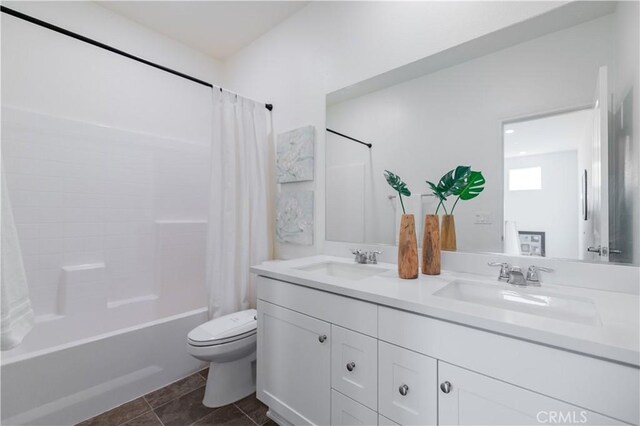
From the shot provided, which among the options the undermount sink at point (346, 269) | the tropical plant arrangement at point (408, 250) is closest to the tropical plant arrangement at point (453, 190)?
the tropical plant arrangement at point (408, 250)

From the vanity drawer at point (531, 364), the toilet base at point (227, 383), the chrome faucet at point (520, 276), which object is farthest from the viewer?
the toilet base at point (227, 383)

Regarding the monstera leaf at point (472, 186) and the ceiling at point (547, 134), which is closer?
the ceiling at point (547, 134)

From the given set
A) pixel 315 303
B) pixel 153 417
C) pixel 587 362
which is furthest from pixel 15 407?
pixel 587 362

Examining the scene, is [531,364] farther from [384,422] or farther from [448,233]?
[448,233]

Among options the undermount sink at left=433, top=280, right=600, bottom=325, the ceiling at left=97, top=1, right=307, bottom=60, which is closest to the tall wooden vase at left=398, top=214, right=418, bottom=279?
the undermount sink at left=433, top=280, right=600, bottom=325

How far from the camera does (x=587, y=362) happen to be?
0.61 meters

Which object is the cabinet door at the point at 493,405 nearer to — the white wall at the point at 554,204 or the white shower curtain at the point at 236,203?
the white wall at the point at 554,204

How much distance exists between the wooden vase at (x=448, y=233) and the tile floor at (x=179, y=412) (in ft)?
4.23

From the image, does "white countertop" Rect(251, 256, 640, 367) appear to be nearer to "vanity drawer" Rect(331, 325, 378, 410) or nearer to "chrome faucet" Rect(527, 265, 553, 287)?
"chrome faucet" Rect(527, 265, 553, 287)

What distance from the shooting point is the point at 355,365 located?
1023mm

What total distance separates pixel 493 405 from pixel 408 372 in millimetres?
237

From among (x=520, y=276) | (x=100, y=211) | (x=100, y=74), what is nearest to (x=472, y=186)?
(x=520, y=276)

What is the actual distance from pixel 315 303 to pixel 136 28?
266 centimetres

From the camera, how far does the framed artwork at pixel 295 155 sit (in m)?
1.90
